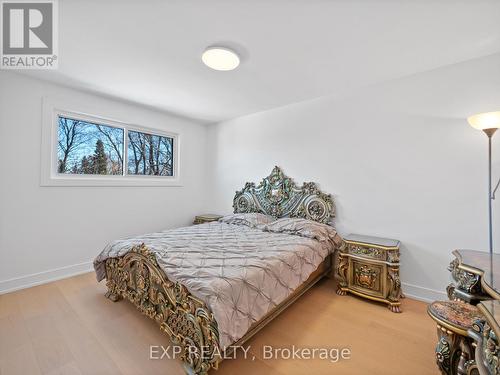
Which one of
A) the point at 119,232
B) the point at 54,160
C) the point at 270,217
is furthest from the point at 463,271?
the point at 54,160

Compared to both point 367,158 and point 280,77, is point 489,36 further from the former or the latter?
point 280,77

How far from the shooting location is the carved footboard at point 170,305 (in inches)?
50.4

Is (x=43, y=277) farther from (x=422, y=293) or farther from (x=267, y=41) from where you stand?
(x=422, y=293)

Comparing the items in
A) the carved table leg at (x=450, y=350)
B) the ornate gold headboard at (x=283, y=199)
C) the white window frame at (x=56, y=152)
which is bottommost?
the carved table leg at (x=450, y=350)

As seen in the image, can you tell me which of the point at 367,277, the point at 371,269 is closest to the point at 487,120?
the point at 371,269

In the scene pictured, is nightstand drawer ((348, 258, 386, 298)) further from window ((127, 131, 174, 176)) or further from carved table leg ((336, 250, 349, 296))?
window ((127, 131, 174, 176))

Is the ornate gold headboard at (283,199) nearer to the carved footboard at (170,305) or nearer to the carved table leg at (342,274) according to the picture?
the carved table leg at (342,274)

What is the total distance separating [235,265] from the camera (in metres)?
1.70

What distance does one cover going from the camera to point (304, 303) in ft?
7.55

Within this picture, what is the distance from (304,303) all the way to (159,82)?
3.18 metres

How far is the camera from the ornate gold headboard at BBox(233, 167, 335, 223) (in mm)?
3027

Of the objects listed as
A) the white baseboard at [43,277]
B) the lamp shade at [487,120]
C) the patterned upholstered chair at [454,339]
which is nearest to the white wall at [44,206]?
the white baseboard at [43,277]

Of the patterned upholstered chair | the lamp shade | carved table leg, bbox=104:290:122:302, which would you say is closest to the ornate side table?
the patterned upholstered chair

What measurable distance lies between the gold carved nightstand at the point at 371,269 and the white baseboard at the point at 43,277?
3485 millimetres
